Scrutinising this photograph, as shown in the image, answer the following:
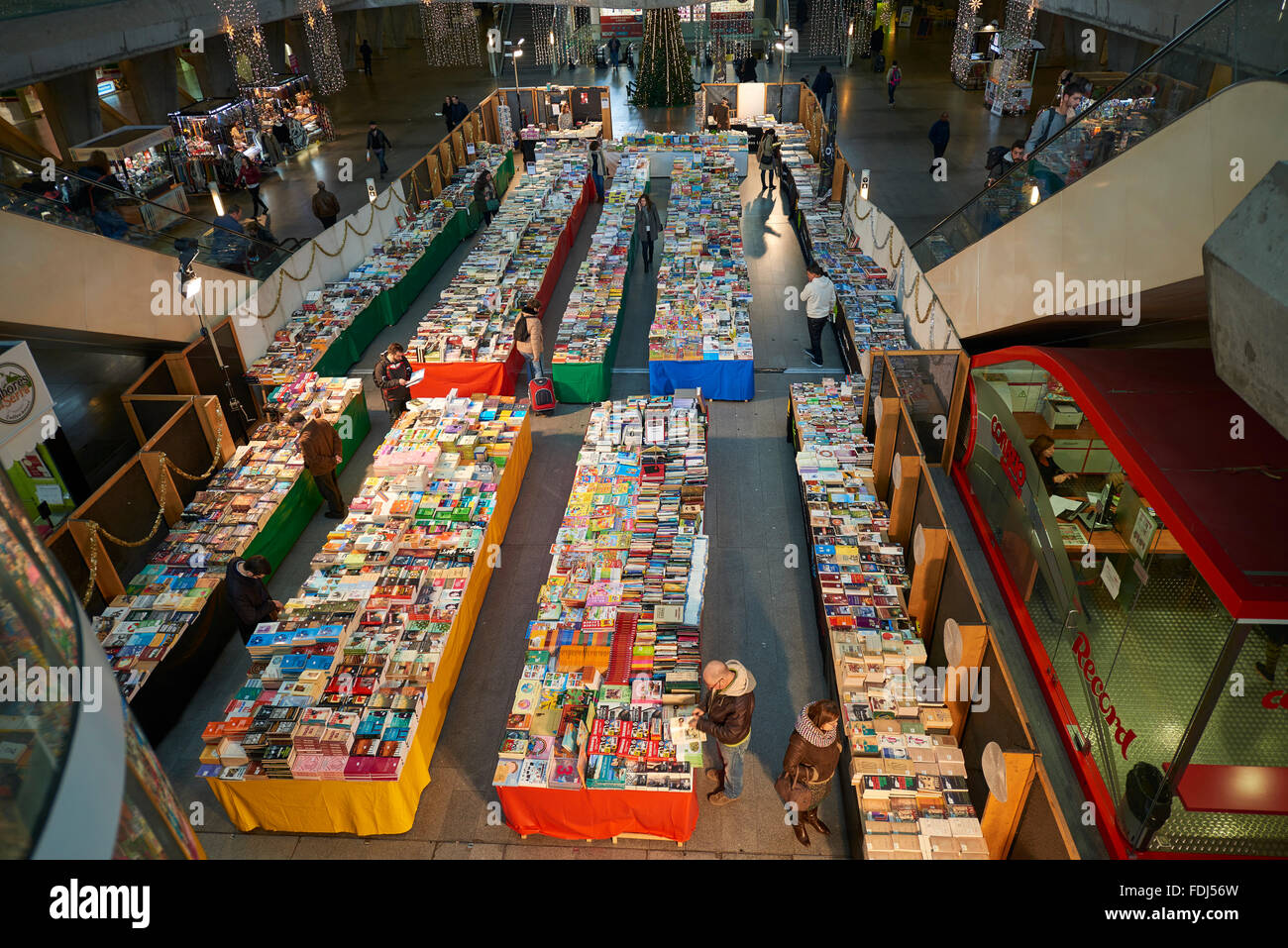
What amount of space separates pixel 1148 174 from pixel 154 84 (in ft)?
77.5

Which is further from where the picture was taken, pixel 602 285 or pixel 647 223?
pixel 647 223

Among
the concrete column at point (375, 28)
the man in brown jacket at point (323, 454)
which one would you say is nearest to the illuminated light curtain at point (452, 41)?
the concrete column at point (375, 28)

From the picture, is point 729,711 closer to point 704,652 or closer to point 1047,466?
point 704,652

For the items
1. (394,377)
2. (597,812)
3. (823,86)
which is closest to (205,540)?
(394,377)

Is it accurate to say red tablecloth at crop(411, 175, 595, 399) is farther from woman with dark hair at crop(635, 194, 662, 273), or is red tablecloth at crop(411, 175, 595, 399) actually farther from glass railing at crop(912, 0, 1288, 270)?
glass railing at crop(912, 0, 1288, 270)

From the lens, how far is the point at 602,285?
12789 millimetres

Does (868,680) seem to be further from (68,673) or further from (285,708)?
(68,673)

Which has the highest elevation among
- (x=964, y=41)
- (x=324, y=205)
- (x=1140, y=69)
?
(x=1140, y=69)

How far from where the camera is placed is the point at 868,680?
616 centimetres

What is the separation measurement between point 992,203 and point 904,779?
6.64m

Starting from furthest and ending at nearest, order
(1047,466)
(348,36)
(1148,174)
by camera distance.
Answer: (348,36)
(1047,466)
(1148,174)

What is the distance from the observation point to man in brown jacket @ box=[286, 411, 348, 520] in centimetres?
852

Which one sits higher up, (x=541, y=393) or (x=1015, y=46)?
(x=1015, y=46)
